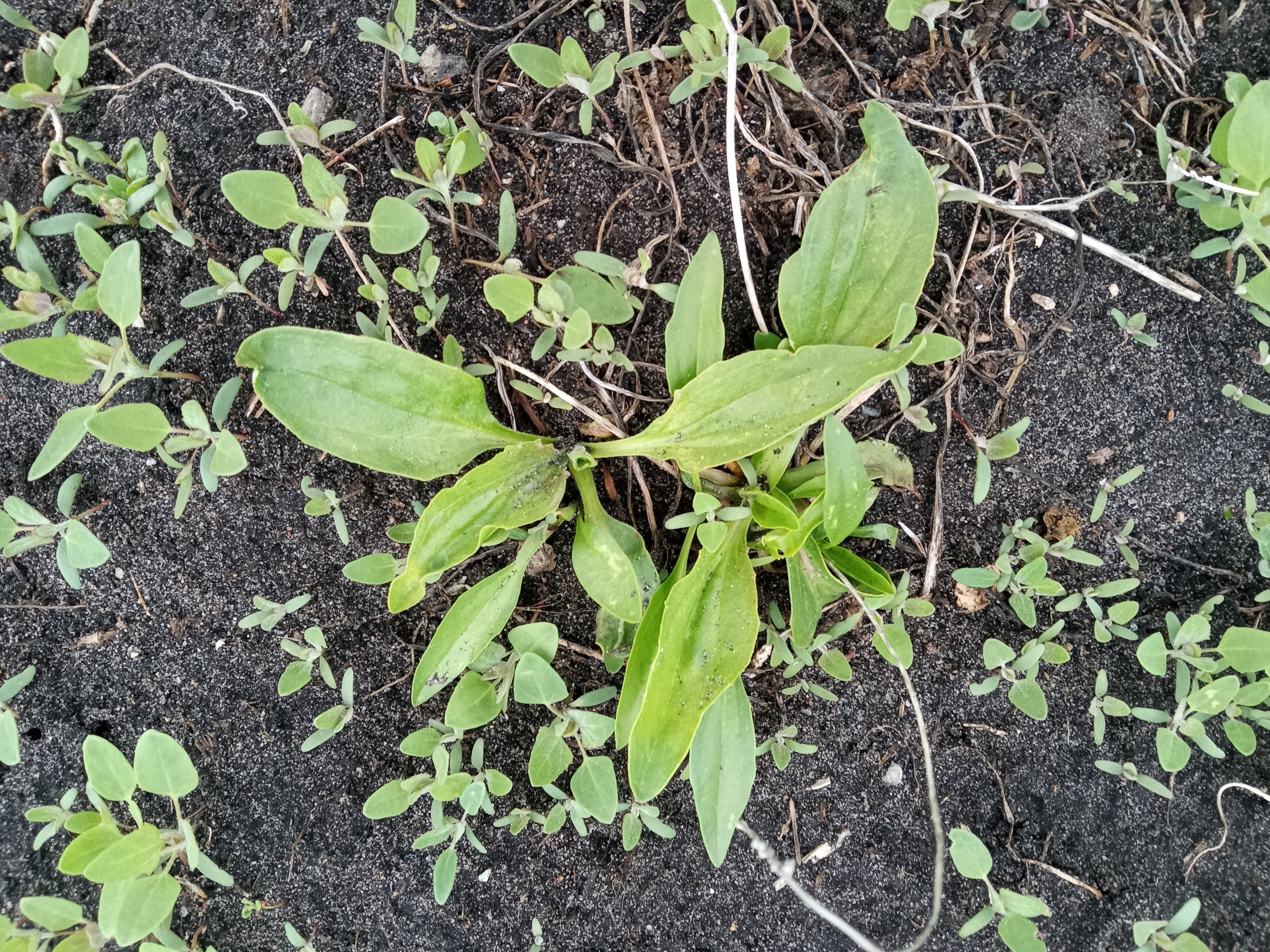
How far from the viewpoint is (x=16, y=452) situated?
1249 mm

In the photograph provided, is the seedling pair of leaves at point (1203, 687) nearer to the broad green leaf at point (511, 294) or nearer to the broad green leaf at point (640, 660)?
the broad green leaf at point (640, 660)

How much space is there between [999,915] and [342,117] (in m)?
1.66

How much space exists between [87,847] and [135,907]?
0.12 m

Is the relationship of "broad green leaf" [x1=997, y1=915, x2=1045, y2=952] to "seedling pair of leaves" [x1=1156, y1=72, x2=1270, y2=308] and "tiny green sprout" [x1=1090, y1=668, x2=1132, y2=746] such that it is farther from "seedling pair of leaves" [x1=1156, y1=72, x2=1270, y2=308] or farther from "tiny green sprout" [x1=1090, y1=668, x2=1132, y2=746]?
"seedling pair of leaves" [x1=1156, y1=72, x2=1270, y2=308]

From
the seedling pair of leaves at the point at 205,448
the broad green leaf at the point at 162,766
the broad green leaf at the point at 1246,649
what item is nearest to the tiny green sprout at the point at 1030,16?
the broad green leaf at the point at 1246,649

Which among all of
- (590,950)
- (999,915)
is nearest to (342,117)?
(590,950)

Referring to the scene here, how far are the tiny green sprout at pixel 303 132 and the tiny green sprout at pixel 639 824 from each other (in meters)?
1.11

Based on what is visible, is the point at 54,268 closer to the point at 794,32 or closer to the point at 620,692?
A: the point at 620,692

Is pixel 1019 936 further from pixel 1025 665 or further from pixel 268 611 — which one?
pixel 268 611

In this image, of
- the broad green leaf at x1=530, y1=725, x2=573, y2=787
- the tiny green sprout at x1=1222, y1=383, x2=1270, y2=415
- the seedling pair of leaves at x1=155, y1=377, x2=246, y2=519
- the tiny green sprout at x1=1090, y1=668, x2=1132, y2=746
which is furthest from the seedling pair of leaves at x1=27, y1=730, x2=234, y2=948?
the tiny green sprout at x1=1222, y1=383, x2=1270, y2=415

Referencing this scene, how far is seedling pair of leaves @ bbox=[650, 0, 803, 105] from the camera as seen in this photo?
3.61 feet

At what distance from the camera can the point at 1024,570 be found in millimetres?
1221

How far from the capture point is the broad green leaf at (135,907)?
3.76 ft

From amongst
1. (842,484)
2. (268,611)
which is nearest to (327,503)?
(268,611)
